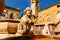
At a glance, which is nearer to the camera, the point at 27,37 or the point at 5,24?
the point at 27,37

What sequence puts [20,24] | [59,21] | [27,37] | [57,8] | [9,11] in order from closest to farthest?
[27,37], [59,21], [20,24], [57,8], [9,11]

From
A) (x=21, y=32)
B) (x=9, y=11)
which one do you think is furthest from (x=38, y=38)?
(x=9, y=11)

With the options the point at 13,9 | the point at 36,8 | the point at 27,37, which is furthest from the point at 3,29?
the point at 13,9

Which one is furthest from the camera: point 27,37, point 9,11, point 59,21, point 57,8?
point 9,11

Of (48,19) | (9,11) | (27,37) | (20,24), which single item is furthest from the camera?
(9,11)

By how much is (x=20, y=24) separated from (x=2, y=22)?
490 millimetres

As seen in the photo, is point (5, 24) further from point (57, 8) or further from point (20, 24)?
point (57, 8)

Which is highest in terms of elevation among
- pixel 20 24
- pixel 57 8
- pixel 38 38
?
pixel 57 8

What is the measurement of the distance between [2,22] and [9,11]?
33.7 metres

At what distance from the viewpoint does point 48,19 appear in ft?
116

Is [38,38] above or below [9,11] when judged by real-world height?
below

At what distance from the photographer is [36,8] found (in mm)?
36188

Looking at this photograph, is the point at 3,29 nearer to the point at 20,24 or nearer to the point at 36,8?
the point at 20,24

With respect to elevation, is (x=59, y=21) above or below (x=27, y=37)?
above
